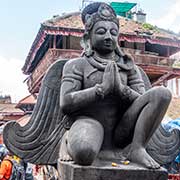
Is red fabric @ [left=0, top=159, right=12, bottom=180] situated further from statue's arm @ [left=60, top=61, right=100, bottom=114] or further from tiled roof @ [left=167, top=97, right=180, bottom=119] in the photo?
tiled roof @ [left=167, top=97, right=180, bottom=119]

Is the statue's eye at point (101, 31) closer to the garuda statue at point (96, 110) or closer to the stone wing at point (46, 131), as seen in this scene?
the garuda statue at point (96, 110)

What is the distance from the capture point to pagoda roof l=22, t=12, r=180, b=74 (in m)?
14.7

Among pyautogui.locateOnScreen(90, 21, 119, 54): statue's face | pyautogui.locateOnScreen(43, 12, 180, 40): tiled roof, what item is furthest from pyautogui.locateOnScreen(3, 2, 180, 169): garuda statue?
pyautogui.locateOnScreen(43, 12, 180, 40): tiled roof

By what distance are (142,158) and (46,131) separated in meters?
0.93

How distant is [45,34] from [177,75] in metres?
7.28

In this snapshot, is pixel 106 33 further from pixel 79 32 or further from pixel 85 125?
pixel 79 32

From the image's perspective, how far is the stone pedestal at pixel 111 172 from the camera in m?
2.43

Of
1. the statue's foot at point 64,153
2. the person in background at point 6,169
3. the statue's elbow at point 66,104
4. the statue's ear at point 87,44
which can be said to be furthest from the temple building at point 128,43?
the statue's elbow at point 66,104

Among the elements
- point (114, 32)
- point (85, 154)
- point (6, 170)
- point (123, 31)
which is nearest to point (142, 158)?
point (85, 154)

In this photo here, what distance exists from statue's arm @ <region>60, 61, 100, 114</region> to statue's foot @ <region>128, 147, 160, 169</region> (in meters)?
0.49

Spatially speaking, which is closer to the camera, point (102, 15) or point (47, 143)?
point (102, 15)

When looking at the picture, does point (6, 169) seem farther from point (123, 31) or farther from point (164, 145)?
point (123, 31)

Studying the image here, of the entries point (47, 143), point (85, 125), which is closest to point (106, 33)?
point (85, 125)

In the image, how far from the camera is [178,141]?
10.6 ft
